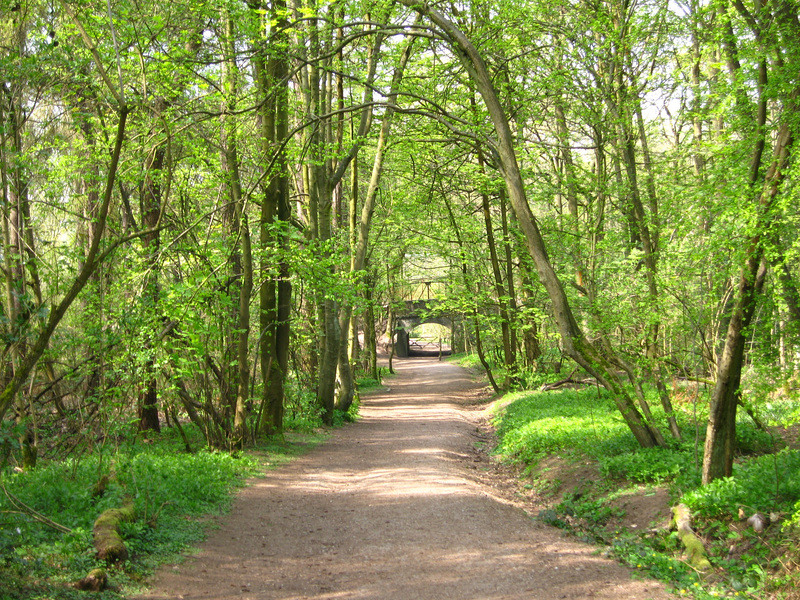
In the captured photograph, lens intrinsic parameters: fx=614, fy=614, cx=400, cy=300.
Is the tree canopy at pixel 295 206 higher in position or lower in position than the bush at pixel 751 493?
higher

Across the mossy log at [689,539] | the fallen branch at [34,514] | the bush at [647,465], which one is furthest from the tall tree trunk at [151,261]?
the bush at [647,465]

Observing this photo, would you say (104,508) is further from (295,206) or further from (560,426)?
(295,206)

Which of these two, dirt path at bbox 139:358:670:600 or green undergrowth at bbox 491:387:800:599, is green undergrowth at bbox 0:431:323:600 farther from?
green undergrowth at bbox 491:387:800:599

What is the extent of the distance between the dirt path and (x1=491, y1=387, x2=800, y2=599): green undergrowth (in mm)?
464

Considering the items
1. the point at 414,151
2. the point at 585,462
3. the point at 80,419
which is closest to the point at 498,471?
the point at 585,462

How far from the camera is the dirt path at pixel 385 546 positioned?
16.7 ft

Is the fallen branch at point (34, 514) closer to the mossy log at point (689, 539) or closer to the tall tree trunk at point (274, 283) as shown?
the mossy log at point (689, 539)

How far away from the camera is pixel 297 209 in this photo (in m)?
16.6

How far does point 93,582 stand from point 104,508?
1.65 metres

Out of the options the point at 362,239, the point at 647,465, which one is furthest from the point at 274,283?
the point at 647,465

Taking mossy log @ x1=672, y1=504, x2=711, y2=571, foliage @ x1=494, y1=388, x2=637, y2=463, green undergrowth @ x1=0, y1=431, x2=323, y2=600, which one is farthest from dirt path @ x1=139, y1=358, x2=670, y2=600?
foliage @ x1=494, y1=388, x2=637, y2=463

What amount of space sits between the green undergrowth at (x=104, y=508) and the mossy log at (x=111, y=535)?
7cm

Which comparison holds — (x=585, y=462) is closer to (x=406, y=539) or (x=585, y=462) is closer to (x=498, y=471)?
(x=498, y=471)

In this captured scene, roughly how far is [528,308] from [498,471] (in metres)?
6.99
